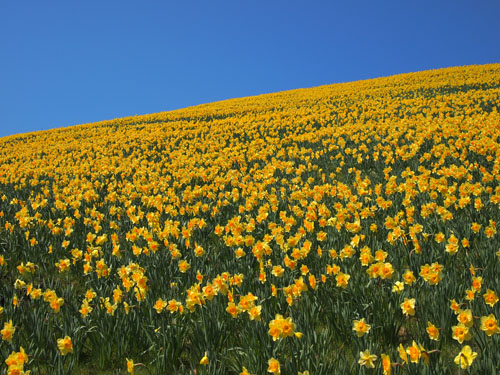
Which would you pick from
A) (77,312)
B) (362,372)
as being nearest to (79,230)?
(77,312)

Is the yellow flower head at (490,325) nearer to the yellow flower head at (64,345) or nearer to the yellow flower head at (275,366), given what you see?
the yellow flower head at (275,366)

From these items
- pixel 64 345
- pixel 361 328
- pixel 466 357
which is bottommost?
pixel 466 357

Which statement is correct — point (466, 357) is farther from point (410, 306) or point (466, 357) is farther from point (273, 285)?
point (273, 285)

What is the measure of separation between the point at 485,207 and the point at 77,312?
5099mm

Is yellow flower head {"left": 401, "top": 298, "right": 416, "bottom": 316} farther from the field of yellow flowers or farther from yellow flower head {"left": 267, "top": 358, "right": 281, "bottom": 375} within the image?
yellow flower head {"left": 267, "top": 358, "right": 281, "bottom": 375}

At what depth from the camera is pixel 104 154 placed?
49.1ft

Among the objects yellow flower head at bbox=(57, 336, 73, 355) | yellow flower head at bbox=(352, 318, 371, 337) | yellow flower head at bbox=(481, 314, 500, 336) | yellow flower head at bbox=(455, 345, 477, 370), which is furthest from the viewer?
yellow flower head at bbox=(57, 336, 73, 355)

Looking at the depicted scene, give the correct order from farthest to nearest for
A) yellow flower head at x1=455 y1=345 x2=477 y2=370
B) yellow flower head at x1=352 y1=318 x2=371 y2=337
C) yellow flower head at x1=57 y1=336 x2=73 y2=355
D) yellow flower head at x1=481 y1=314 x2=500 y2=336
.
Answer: yellow flower head at x1=57 y1=336 x2=73 y2=355 → yellow flower head at x1=352 y1=318 x2=371 y2=337 → yellow flower head at x1=481 y1=314 x2=500 y2=336 → yellow flower head at x1=455 y1=345 x2=477 y2=370

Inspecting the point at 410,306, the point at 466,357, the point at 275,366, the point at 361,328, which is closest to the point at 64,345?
the point at 275,366

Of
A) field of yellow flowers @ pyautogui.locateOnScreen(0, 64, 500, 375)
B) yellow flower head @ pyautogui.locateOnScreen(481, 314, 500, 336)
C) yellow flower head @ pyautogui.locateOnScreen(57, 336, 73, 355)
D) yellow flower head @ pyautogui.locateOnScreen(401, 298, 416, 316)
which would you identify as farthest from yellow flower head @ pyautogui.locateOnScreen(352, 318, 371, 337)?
yellow flower head @ pyautogui.locateOnScreen(57, 336, 73, 355)

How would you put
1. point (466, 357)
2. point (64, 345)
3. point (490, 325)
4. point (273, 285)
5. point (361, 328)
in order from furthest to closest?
point (273, 285)
point (64, 345)
point (361, 328)
point (490, 325)
point (466, 357)

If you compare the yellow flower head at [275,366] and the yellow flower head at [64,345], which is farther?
the yellow flower head at [64,345]

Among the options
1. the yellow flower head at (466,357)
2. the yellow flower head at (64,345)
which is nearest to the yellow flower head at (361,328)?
the yellow flower head at (466,357)

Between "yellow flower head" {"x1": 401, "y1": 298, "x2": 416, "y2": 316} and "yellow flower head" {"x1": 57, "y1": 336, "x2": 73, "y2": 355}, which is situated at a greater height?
"yellow flower head" {"x1": 57, "y1": 336, "x2": 73, "y2": 355}
